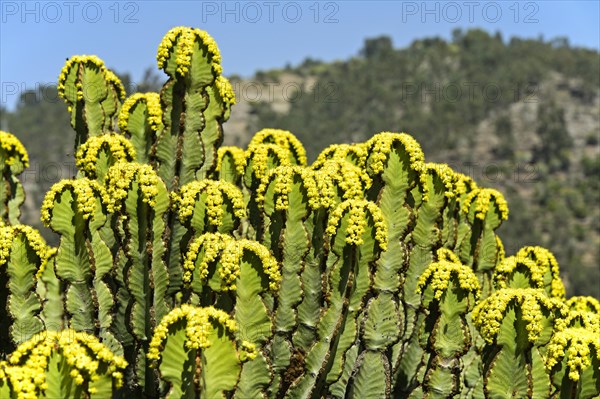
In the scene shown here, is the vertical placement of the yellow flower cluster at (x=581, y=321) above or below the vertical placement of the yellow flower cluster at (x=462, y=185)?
below

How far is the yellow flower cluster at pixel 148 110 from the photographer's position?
5625mm

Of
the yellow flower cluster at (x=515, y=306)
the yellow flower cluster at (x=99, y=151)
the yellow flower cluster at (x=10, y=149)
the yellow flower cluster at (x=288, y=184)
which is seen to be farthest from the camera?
the yellow flower cluster at (x=10, y=149)

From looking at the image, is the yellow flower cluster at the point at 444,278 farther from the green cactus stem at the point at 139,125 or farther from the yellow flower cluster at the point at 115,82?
the yellow flower cluster at the point at 115,82

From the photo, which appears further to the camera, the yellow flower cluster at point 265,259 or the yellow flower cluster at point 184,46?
the yellow flower cluster at point 184,46

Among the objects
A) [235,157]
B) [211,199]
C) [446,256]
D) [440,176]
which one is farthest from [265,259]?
[235,157]

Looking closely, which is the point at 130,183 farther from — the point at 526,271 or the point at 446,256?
the point at 526,271

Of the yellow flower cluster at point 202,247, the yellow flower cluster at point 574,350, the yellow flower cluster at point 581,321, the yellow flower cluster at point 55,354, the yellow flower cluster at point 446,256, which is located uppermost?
the yellow flower cluster at point 446,256

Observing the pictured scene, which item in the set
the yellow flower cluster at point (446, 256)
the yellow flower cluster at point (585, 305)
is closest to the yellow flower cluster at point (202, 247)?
the yellow flower cluster at point (446, 256)

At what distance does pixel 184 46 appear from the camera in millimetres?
5289

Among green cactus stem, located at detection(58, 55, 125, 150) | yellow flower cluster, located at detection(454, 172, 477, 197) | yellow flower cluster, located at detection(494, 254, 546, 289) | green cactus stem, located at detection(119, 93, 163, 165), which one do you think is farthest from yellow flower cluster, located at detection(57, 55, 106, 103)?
yellow flower cluster, located at detection(494, 254, 546, 289)

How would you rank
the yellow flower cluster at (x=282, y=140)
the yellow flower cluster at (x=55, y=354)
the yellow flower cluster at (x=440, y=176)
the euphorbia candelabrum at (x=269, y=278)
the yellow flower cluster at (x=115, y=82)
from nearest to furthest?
the yellow flower cluster at (x=55, y=354) < the euphorbia candelabrum at (x=269, y=278) < the yellow flower cluster at (x=440, y=176) < the yellow flower cluster at (x=115, y=82) < the yellow flower cluster at (x=282, y=140)

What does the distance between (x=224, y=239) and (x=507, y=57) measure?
90.1m

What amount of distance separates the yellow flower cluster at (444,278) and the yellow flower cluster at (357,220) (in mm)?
418

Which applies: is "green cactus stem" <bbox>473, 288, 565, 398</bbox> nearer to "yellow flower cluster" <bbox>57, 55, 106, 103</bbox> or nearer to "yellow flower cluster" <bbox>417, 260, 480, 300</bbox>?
"yellow flower cluster" <bbox>417, 260, 480, 300</bbox>
